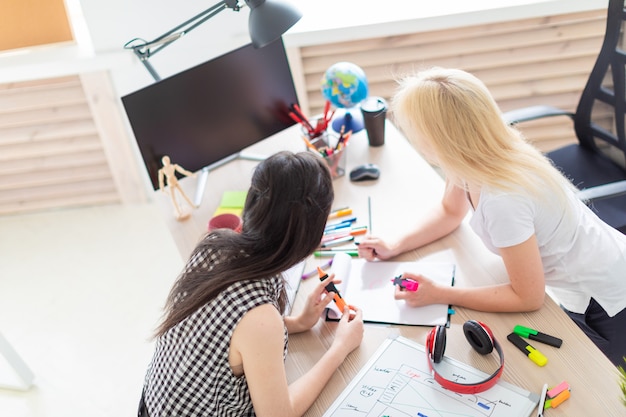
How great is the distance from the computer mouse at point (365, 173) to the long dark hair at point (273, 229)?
1.93 ft

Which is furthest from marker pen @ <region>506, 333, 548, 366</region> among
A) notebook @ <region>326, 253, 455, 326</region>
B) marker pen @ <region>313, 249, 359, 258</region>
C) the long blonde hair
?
marker pen @ <region>313, 249, 359, 258</region>

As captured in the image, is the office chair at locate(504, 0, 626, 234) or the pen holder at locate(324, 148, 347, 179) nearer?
the pen holder at locate(324, 148, 347, 179)

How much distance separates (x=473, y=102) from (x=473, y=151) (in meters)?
0.11

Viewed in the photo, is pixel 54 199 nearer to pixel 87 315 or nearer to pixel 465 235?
pixel 87 315

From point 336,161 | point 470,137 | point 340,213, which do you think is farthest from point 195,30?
point 470,137

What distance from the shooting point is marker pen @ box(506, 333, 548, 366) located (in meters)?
1.08

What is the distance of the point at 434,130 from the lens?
125cm

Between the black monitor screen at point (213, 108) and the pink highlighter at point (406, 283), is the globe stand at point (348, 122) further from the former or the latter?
the pink highlighter at point (406, 283)

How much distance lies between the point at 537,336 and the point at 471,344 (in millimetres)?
135

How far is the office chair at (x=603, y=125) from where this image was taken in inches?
70.9

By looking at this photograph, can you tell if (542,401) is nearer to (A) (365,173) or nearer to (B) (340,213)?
(B) (340,213)

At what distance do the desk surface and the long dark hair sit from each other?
0.81ft

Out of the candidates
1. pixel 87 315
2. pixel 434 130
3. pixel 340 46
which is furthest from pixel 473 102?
pixel 87 315

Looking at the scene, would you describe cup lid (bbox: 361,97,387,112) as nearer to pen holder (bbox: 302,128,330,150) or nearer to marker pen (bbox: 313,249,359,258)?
pen holder (bbox: 302,128,330,150)
